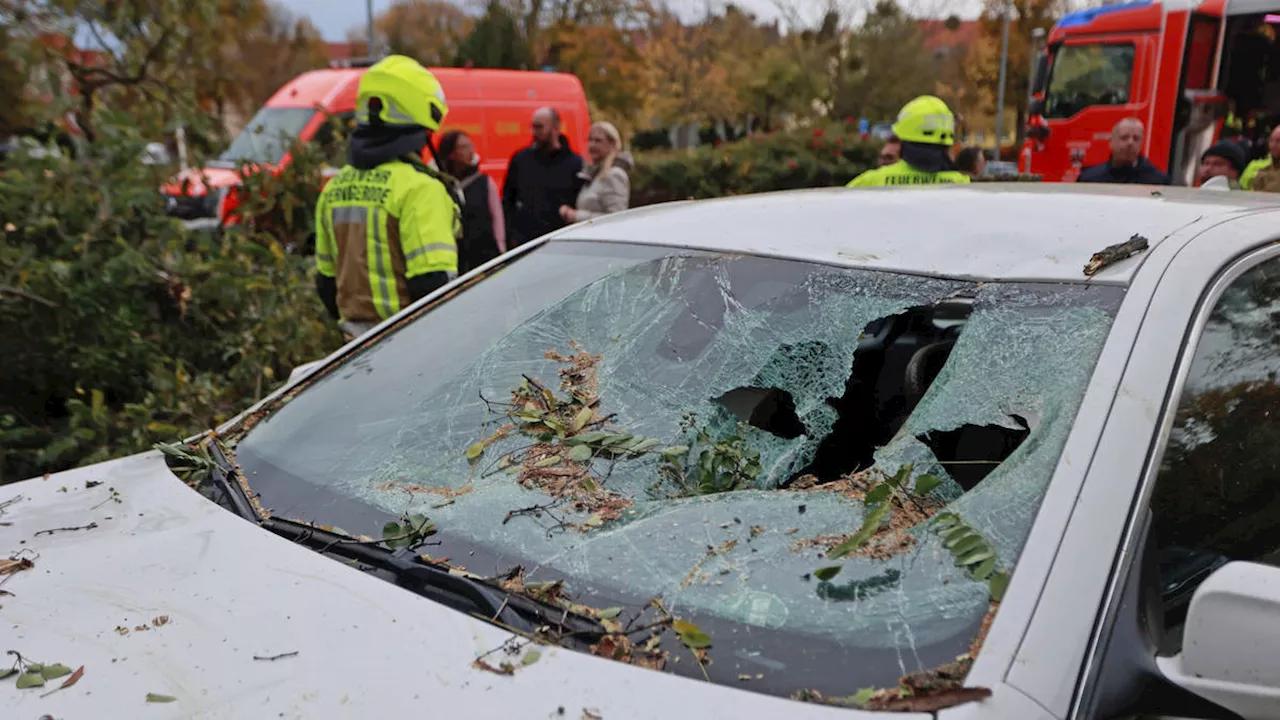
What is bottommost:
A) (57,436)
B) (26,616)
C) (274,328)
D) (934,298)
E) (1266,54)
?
(57,436)

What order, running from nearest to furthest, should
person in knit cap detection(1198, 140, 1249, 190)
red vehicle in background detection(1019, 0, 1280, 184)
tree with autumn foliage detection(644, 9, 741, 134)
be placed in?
→ 1. person in knit cap detection(1198, 140, 1249, 190)
2. red vehicle in background detection(1019, 0, 1280, 184)
3. tree with autumn foliage detection(644, 9, 741, 134)

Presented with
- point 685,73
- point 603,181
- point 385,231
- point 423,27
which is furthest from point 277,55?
point 385,231

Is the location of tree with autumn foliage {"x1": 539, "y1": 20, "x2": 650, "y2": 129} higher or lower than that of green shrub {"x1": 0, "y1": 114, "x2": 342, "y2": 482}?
higher

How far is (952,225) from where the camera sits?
6.40 feet

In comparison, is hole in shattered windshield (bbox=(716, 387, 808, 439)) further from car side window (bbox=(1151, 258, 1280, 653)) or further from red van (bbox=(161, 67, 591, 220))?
red van (bbox=(161, 67, 591, 220))

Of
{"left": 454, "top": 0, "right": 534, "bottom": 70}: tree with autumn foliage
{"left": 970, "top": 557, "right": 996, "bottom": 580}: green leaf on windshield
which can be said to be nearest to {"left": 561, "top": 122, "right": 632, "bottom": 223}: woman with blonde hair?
{"left": 970, "top": 557, "right": 996, "bottom": 580}: green leaf on windshield

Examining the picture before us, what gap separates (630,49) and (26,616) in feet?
82.6

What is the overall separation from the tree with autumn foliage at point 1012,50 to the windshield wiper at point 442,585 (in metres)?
26.6

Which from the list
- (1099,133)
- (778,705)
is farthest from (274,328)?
(1099,133)

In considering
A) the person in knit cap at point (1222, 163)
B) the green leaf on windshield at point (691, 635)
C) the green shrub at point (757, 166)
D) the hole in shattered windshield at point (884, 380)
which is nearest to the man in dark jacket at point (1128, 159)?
the person in knit cap at point (1222, 163)

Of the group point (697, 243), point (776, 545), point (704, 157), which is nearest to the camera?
point (776, 545)

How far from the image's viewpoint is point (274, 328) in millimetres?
4816

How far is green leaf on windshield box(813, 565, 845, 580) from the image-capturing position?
1452 millimetres

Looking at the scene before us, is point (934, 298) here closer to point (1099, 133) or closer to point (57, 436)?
point (57, 436)
